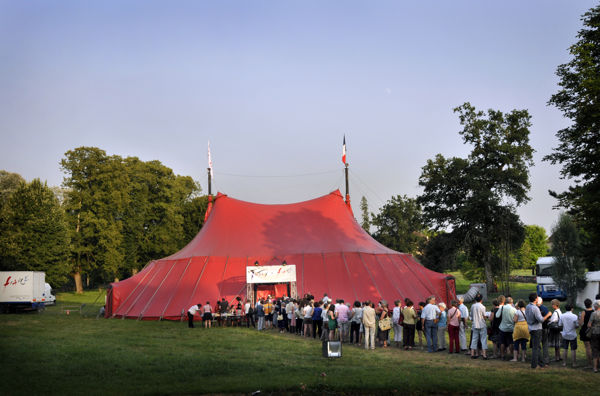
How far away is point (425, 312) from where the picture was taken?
1384 cm

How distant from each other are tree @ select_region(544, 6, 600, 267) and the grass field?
715 centimetres

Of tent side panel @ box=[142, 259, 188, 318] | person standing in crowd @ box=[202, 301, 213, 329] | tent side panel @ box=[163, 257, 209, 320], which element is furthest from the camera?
tent side panel @ box=[142, 259, 188, 318]

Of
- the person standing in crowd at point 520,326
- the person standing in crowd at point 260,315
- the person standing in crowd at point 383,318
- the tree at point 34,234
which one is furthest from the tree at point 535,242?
the person standing in crowd at point 520,326

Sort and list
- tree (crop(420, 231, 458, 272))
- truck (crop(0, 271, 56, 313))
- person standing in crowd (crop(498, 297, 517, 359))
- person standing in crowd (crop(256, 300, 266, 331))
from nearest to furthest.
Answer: person standing in crowd (crop(498, 297, 517, 359)) < person standing in crowd (crop(256, 300, 266, 331)) < truck (crop(0, 271, 56, 313)) < tree (crop(420, 231, 458, 272))

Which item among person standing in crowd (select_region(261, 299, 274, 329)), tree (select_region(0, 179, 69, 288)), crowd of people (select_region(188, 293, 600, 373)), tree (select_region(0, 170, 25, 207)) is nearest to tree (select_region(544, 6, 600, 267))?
crowd of people (select_region(188, 293, 600, 373))

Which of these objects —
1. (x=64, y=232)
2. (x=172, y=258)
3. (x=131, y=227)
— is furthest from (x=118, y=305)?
(x=131, y=227)

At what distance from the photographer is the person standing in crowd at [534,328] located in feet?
36.3

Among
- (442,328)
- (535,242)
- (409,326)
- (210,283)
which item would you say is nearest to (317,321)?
(409,326)

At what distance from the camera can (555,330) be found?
12.0m

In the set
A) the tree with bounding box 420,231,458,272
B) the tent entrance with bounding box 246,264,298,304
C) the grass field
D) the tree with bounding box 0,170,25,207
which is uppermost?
the tree with bounding box 0,170,25,207

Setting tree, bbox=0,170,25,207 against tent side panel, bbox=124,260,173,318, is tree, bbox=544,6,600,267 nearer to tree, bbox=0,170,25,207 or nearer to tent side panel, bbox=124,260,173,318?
tent side panel, bbox=124,260,173,318

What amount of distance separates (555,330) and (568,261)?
2076 cm

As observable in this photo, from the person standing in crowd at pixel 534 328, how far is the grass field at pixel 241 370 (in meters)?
0.32

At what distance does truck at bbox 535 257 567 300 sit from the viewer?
35.4m
